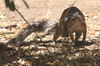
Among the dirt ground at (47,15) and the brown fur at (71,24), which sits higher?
the brown fur at (71,24)

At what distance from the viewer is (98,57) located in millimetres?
5730

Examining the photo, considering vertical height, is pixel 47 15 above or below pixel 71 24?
below

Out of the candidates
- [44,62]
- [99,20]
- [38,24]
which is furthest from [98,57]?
[99,20]

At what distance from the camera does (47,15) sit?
A: 10000mm

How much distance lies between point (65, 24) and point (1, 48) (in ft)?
5.03

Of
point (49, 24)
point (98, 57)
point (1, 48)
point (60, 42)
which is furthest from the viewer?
point (49, 24)

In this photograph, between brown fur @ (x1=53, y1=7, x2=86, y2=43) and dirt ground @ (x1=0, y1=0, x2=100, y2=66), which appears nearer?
brown fur @ (x1=53, y1=7, x2=86, y2=43)

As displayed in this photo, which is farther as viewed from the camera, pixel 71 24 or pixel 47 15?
pixel 47 15

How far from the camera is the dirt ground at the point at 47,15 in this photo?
8.02 metres

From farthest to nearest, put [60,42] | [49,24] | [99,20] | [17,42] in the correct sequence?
1. [99,20]
2. [49,24]
3. [60,42]
4. [17,42]

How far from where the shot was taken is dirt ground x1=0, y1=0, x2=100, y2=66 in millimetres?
Result: 8023

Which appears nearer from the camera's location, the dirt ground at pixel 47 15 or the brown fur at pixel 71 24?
the brown fur at pixel 71 24

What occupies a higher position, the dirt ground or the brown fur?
the brown fur

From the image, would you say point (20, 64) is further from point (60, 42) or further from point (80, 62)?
point (60, 42)
